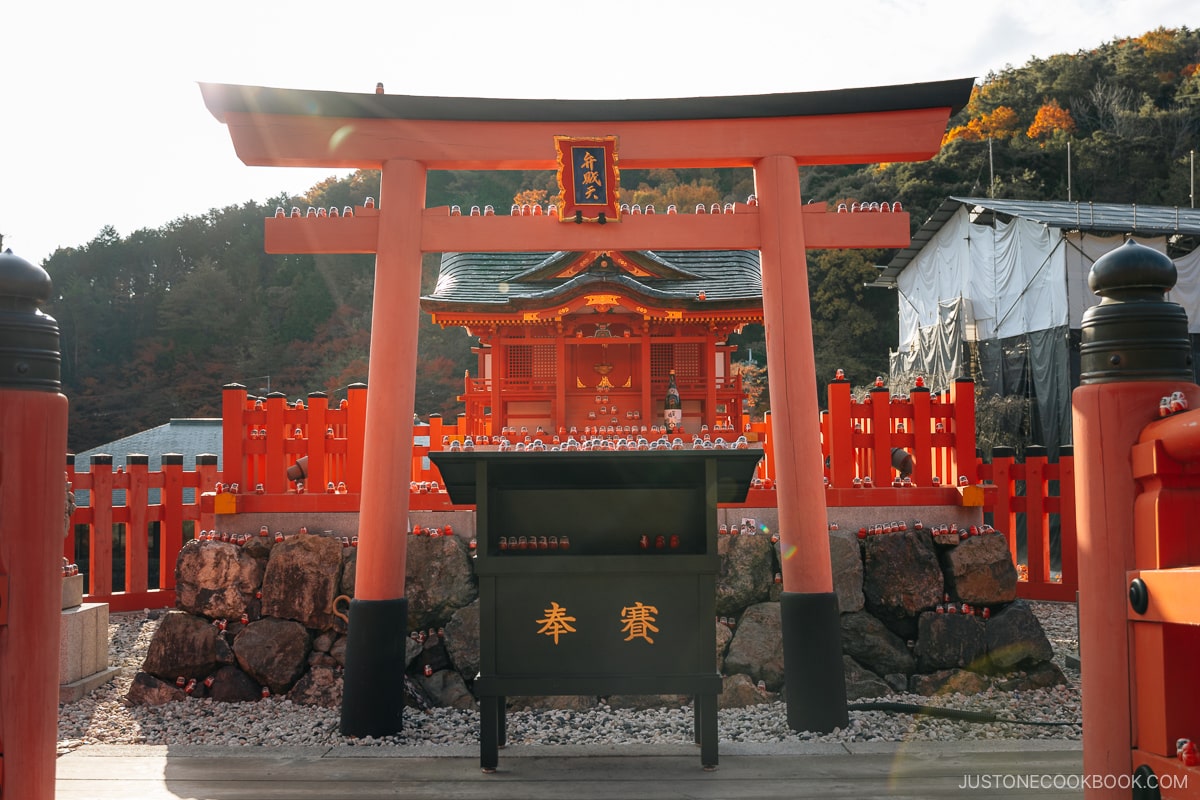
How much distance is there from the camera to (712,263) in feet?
39.6

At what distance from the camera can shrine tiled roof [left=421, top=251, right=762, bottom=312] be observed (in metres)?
10.6

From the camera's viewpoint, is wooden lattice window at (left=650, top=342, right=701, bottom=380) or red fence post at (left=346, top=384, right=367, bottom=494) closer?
red fence post at (left=346, top=384, right=367, bottom=494)

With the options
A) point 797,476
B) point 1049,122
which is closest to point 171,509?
point 797,476

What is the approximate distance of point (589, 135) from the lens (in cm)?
560

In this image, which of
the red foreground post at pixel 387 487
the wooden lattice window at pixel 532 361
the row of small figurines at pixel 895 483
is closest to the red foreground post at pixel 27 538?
the red foreground post at pixel 387 487

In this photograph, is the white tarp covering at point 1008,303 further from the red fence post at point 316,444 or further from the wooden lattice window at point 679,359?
the red fence post at point 316,444

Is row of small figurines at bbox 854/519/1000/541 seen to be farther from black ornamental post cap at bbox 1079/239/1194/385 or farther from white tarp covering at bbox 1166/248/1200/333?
white tarp covering at bbox 1166/248/1200/333

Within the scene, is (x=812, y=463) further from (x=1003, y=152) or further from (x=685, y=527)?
(x=1003, y=152)

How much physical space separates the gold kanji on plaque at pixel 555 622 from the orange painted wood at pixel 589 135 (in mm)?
2865

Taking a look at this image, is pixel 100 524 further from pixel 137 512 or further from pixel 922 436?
pixel 922 436

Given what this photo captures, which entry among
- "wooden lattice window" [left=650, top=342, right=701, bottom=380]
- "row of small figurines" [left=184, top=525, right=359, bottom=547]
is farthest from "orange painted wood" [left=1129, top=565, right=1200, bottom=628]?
"wooden lattice window" [left=650, top=342, right=701, bottom=380]

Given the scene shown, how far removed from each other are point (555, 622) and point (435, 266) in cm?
2695

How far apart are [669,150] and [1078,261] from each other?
55.0ft

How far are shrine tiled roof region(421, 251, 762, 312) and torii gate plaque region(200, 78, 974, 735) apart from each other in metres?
4.41
